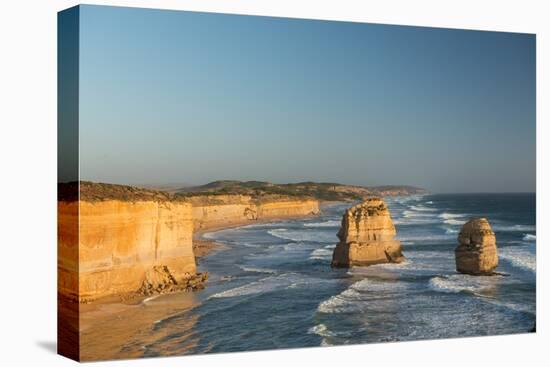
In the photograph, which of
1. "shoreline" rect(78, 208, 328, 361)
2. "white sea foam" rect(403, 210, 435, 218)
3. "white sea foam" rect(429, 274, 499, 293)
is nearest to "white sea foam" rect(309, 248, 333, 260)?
"white sea foam" rect(403, 210, 435, 218)

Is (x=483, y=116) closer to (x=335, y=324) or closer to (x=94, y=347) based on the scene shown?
(x=335, y=324)

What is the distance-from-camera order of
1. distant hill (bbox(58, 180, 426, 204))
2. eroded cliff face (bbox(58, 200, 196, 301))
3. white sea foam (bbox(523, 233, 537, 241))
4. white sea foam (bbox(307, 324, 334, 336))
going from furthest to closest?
white sea foam (bbox(523, 233, 537, 241)), white sea foam (bbox(307, 324, 334, 336)), distant hill (bbox(58, 180, 426, 204)), eroded cliff face (bbox(58, 200, 196, 301))

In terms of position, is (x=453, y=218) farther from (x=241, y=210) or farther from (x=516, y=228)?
(x=241, y=210)

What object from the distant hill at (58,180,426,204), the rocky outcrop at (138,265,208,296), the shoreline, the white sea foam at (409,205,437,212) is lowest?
the shoreline

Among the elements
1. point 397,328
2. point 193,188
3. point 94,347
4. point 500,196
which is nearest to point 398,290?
point 397,328

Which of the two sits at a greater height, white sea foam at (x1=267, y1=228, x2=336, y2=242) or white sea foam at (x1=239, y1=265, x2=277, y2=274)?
white sea foam at (x1=267, y1=228, x2=336, y2=242)

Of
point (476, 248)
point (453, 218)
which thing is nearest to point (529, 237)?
point (476, 248)

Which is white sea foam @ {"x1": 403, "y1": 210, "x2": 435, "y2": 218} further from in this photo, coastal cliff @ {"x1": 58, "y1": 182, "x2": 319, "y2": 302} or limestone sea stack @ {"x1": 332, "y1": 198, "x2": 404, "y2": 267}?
coastal cliff @ {"x1": 58, "y1": 182, "x2": 319, "y2": 302}
